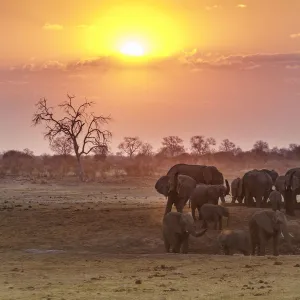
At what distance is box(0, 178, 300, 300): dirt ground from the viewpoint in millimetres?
12859

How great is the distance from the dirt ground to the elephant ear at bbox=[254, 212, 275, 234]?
169cm

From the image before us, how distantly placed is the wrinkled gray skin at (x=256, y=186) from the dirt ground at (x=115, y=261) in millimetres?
2723

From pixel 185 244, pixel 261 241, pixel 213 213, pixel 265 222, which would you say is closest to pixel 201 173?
pixel 213 213

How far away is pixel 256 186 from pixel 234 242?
398 inches

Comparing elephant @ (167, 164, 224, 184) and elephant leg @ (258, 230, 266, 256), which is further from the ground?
elephant @ (167, 164, 224, 184)

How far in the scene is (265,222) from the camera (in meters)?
20.1

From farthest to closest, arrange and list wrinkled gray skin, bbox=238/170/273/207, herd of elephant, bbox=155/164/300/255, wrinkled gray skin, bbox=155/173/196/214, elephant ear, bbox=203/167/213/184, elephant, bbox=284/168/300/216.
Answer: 1. elephant ear, bbox=203/167/213/184
2. wrinkled gray skin, bbox=238/170/273/207
3. elephant, bbox=284/168/300/216
4. wrinkled gray skin, bbox=155/173/196/214
5. herd of elephant, bbox=155/164/300/255

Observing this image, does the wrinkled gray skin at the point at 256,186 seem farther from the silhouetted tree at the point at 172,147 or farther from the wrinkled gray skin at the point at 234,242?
the silhouetted tree at the point at 172,147

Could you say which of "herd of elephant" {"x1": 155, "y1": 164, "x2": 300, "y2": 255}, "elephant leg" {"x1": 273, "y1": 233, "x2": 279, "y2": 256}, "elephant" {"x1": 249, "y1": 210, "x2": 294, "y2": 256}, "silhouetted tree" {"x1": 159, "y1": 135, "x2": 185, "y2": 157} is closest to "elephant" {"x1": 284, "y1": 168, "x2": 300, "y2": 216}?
"herd of elephant" {"x1": 155, "y1": 164, "x2": 300, "y2": 255}

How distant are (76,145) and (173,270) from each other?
4414 centimetres

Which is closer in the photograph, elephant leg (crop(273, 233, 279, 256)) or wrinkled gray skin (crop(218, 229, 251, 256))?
elephant leg (crop(273, 233, 279, 256))

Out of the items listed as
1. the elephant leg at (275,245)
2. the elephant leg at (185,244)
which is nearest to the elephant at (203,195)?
the elephant leg at (185,244)

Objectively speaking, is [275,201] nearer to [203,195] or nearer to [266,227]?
[203,195]

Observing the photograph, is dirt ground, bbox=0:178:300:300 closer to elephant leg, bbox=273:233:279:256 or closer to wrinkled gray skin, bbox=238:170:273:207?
elephant leg, bbox=273:233:279:256
